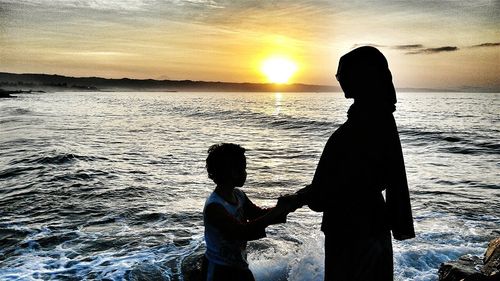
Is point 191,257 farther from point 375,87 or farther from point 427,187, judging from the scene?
point 427,187

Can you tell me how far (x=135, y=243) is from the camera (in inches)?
358

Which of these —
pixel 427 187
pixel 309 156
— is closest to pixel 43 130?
pixel 309 156

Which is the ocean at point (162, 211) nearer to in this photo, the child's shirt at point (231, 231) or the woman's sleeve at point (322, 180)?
the child's shirt at point (231, 231)

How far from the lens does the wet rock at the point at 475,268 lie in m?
6.33

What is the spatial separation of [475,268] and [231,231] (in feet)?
17.5

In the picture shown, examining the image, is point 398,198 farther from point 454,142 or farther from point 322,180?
point 454,142

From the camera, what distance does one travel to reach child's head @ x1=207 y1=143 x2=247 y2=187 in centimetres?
322

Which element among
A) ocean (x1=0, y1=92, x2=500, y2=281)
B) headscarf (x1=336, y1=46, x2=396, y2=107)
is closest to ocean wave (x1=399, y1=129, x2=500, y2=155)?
ocean (x1=0, y1=92, x2=500, y2=281)

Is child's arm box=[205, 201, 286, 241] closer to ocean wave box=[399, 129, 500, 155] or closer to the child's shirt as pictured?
the child's shirt

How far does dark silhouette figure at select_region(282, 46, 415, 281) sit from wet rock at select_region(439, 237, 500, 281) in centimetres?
418

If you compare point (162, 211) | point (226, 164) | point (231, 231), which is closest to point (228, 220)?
→ point (231, 231)

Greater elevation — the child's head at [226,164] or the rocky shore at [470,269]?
the child's head at [226,164]

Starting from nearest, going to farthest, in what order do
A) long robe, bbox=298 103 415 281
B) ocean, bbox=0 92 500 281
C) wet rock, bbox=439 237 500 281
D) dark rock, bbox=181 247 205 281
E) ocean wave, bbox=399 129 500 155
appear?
long robe, bbox=298 103 415 281 < wet rock, bbox=439 237 500 281 < dark rock, bbox=181 247 205 281 < ocean, bbox=0 92 500 281 < ocean wave, bbox=399 129 500 155

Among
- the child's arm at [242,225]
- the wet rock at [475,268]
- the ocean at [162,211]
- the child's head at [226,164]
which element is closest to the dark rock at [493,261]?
the wet rock at [475,268]
